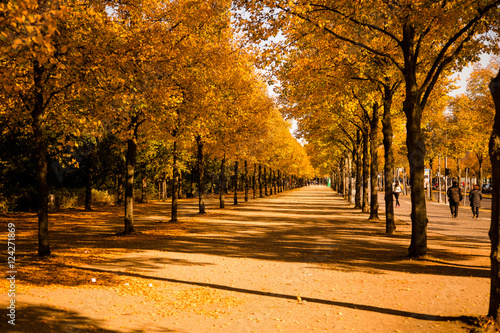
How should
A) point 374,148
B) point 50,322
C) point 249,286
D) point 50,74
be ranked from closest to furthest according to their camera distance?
point 50,322
point 249,286
point 50,74
point 374,148

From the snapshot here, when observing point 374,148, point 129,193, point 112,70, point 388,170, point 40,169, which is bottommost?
point 129,193

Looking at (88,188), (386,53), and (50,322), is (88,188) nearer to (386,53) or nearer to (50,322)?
(386,53)

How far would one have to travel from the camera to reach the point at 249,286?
816 cm

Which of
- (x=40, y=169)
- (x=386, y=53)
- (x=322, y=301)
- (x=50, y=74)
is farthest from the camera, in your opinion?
(x=386, y=53)

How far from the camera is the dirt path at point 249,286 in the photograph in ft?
19.5

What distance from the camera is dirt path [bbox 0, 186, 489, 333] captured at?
5949mm

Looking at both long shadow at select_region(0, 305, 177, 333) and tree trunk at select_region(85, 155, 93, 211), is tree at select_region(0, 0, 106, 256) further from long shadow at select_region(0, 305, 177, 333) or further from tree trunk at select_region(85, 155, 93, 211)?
tree trunk at select_region(85, 155, 93, 211)

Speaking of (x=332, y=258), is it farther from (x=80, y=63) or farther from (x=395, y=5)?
(x=80, y=63)

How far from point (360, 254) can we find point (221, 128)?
53.1ft

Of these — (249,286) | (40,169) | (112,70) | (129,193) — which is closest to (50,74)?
(112,70)

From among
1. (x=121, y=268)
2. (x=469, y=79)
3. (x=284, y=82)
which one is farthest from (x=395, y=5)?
(x=469, y=79)

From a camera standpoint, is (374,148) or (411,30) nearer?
(411,30)

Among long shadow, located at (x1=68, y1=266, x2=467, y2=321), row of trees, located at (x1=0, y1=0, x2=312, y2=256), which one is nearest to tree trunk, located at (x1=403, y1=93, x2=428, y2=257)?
long shadow, located at (x1=68, y1=266, x2=467, y2=321)

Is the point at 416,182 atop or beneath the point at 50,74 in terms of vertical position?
beneath
